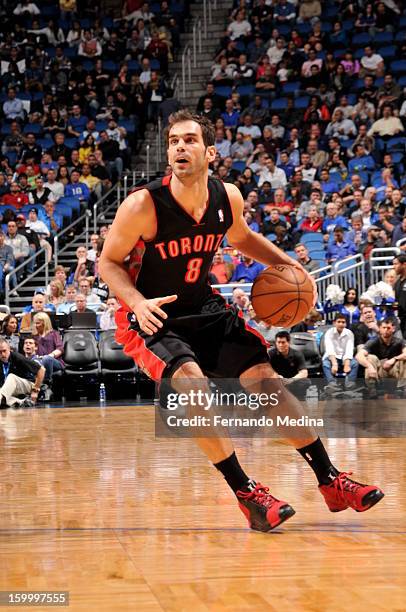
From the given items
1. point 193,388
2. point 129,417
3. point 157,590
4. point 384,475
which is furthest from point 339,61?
point 157,590

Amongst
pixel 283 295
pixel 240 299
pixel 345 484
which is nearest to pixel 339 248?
pixel 240 299

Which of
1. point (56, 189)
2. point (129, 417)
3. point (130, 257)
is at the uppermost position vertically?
point (56, 189)

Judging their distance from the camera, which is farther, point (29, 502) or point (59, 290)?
point (59, 290)

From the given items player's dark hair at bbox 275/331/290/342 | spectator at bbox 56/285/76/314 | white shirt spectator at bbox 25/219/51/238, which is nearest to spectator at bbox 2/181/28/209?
white shirt spectator at bbox 25/219/51/238

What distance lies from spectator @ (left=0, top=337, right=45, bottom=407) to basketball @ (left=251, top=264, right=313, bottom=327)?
6.21 metres

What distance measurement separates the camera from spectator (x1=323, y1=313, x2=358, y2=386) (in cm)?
1072

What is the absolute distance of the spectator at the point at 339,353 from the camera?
35.2 feet

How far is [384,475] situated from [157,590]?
263cm

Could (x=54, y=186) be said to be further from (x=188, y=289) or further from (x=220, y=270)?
(x=188, y=289)

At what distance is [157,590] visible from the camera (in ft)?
9.97

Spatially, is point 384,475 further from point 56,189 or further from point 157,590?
point 56,189

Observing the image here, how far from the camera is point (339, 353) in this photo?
10805 mm

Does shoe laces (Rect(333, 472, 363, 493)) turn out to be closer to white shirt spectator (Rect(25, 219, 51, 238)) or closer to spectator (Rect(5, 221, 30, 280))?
spectator (Rect(5, 221, 30, 280))

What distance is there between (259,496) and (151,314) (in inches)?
35.3
